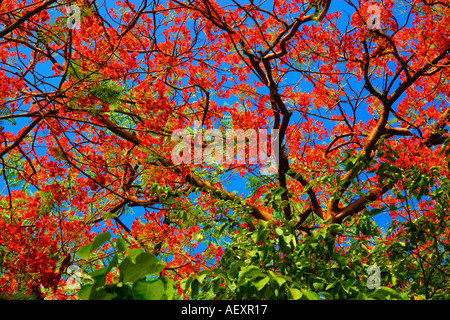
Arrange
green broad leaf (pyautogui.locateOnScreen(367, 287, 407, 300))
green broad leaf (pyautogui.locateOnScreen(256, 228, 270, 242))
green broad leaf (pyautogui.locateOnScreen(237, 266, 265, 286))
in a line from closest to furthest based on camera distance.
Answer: green broad leaf (pyautogui.locateOnScreen(367, 287, 407, 300)) < green broad leaf (pyautogui.locateOnScreen(237, 266, 265, 286)) < green broad leaf (pyautogui.locateOnScreen(256, 228, 270, 242))

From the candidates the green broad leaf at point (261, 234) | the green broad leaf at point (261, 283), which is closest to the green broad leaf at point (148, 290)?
the green broad leaf at point (261, 283)

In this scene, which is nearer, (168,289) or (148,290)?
(148,290)

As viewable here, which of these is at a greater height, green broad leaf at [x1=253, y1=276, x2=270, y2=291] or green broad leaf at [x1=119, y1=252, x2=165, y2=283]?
green broad leaf at [x1=119, y1=252, x2=165, y2=283]

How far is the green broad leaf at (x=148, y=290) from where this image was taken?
2.84ft

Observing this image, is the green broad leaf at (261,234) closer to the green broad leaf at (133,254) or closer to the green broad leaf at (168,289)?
the green broad leaf at (168,289)

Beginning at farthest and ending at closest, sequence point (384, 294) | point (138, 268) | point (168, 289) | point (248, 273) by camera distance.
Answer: point (248, 273), point (384, 294), point (168, 289), point (138, 268)

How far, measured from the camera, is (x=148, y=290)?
87 centimetres

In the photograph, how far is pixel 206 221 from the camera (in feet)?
12.3

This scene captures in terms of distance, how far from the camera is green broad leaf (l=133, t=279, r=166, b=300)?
0.87m

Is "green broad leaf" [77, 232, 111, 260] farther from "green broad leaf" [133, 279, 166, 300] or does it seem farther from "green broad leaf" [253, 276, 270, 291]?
"green broad leaf" [253, 276, 270, 291]

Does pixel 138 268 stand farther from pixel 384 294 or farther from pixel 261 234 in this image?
pixel 261 234

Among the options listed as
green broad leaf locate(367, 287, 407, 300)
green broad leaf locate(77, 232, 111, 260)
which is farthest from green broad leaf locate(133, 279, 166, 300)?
green broad leaf locate(367, 287, 407, 300)

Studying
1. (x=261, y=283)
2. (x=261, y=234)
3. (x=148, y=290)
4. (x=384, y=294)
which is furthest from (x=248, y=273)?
(x=148, y=290)
